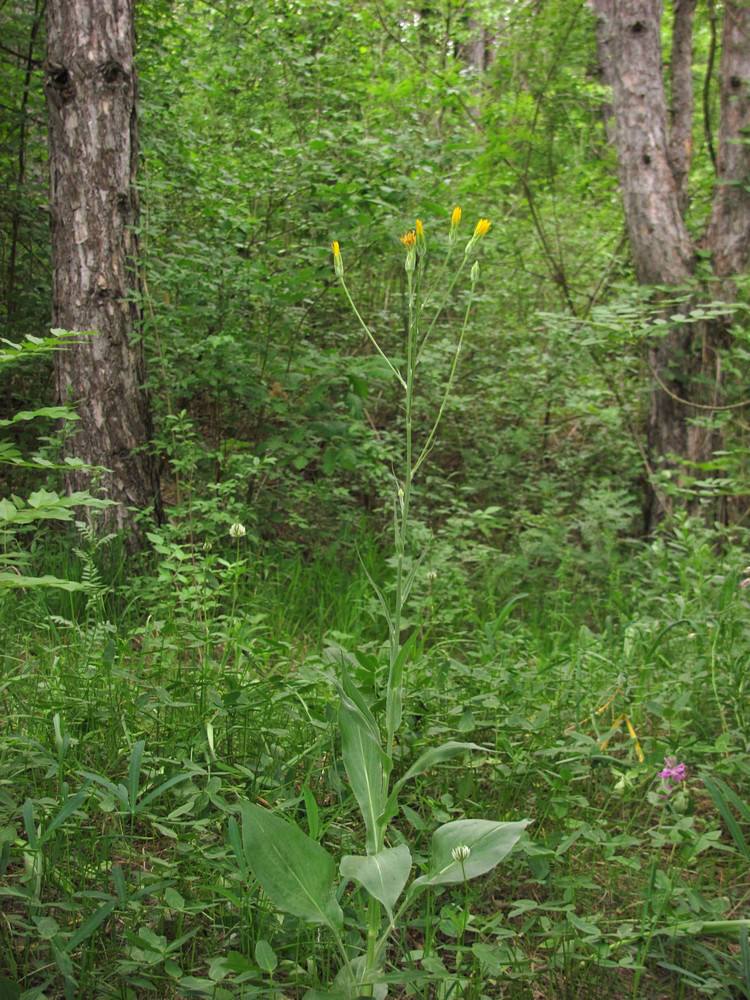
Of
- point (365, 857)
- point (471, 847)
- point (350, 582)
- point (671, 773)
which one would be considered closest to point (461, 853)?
point (471, 847)

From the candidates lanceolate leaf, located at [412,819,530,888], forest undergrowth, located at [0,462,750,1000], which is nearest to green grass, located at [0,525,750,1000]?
forest undergrowth, located at [0,462,750,1000]

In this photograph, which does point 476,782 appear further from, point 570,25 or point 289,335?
point 570,25

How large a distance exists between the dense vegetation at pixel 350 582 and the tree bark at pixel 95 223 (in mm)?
169

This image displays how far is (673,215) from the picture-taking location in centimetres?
493

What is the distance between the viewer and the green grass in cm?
122

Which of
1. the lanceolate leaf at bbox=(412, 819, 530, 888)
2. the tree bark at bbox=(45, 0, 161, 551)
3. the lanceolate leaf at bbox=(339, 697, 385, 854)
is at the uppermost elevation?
the tree bark at bbox=(45, 0, 161, 551)

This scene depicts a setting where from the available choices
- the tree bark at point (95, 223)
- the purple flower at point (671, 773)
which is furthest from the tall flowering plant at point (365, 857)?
the tree bark at point (95, 223)

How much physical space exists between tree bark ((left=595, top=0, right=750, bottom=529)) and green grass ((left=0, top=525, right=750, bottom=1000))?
2508 millimetres

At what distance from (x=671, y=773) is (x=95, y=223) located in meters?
3.19

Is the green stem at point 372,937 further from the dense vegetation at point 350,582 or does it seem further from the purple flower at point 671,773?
the purple flower at point 671,773

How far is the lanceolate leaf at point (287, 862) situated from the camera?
1.14 m

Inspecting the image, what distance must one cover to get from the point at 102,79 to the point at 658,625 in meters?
3.38

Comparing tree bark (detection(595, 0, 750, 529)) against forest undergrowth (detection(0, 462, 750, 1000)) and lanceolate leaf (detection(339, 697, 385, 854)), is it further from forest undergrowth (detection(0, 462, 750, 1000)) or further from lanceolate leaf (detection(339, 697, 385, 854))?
lanceolate leaf (detection(339, 697, 385, 854))

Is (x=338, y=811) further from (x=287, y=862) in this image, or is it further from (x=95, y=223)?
(x=95, y=223)
